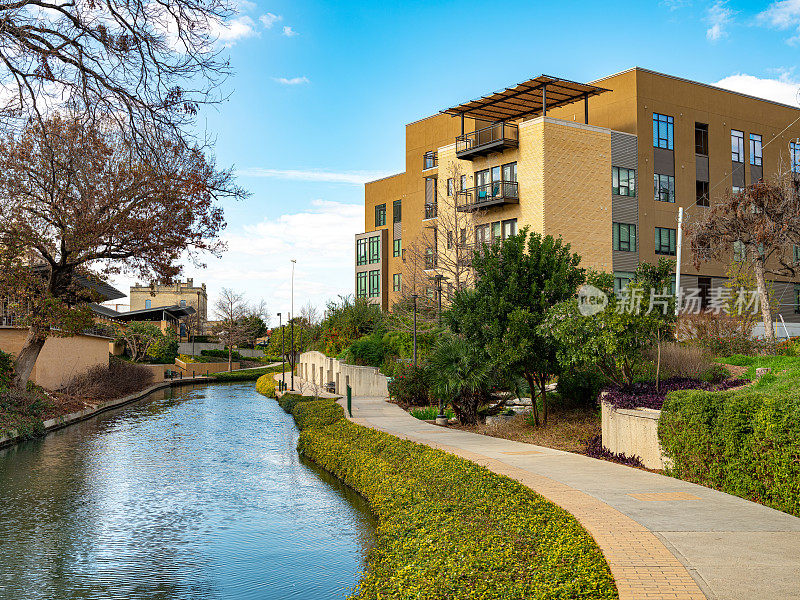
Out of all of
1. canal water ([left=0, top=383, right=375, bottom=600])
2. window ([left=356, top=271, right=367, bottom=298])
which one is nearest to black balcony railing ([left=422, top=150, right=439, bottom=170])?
window ([left=356, top=271, right=367, bottom=298])

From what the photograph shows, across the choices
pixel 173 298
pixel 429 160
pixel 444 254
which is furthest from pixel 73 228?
pixel 173 298

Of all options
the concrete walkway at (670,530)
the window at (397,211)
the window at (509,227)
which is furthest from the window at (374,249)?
the concrete walkway at (670,530)

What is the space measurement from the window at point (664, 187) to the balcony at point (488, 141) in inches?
341

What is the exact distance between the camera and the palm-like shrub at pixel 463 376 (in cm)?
1991

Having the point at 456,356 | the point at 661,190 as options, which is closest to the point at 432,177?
the point at 661,190

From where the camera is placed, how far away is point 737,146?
44.8 metres

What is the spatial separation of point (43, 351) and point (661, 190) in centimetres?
3411

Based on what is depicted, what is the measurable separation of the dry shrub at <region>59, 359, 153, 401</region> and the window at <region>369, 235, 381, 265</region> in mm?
20924

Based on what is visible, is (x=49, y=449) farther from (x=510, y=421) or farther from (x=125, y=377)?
(x=125, y=377)

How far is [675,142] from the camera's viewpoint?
4169 centimetres

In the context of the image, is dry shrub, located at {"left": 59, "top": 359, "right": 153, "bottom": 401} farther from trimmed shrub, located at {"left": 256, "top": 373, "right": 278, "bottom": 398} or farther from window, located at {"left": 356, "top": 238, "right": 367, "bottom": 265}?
window, located at {"left": 356, "top": 238, "right": 367, "bottom": 265}

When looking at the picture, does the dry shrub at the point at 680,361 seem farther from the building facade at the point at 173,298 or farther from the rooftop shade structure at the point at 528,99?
the building facade at the point at 173,298

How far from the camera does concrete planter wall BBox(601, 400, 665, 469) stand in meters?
12.7

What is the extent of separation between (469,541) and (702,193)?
4024 centimetres
